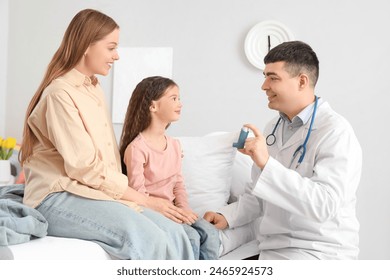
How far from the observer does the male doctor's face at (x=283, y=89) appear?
6.62 ft

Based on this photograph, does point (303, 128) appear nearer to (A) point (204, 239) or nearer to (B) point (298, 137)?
(B) point (298, 137)

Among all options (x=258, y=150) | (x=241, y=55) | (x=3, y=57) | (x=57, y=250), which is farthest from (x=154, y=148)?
(x=3, y=57)

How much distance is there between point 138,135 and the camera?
2.19 m

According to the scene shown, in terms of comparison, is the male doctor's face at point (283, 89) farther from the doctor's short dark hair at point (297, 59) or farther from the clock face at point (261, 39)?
the clock face at point (261, 39)

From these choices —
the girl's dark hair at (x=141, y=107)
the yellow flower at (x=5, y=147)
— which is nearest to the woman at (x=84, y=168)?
the girl's dark hair at (x=141, y=107)

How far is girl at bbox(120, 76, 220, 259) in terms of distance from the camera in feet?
6.85

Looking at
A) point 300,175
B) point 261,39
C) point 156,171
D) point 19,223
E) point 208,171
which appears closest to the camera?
point 19,223

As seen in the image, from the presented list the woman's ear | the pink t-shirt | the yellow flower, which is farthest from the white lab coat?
the yellow flower

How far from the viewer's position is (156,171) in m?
2.13

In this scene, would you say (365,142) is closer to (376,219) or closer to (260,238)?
(376,219)

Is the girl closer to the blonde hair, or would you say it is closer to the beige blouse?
the beige blouse

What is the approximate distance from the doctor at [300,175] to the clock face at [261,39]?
1436mm

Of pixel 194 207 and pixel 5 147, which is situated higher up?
pixel 194 207

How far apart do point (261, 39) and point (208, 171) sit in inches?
57.9
